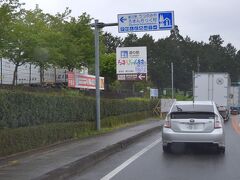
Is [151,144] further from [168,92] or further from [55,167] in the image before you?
[168,92]

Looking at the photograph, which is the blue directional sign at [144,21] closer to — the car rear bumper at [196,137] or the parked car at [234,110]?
the car rear bumper at [196,137]

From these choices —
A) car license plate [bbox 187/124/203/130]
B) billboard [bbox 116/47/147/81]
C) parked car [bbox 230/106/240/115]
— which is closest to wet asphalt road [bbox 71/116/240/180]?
car license plate [bbox 187/124/203/130]

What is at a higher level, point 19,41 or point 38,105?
point 19,41

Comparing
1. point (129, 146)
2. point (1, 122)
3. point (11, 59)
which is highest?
point (11, 59)

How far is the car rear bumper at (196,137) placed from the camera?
53.2 ft

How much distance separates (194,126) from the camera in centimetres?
1642

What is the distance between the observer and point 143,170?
12.9m

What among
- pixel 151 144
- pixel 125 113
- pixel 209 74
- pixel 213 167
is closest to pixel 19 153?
pixel 213 167

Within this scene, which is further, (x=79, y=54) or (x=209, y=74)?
(x=209, y=74)

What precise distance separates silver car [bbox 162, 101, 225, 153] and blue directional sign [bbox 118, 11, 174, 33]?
9.61 meters

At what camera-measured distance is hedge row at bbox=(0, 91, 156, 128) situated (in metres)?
14.5

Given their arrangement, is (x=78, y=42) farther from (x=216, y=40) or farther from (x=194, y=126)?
(x=216, y=40)

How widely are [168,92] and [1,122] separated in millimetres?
99281

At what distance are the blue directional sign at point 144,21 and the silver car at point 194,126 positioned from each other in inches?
378
